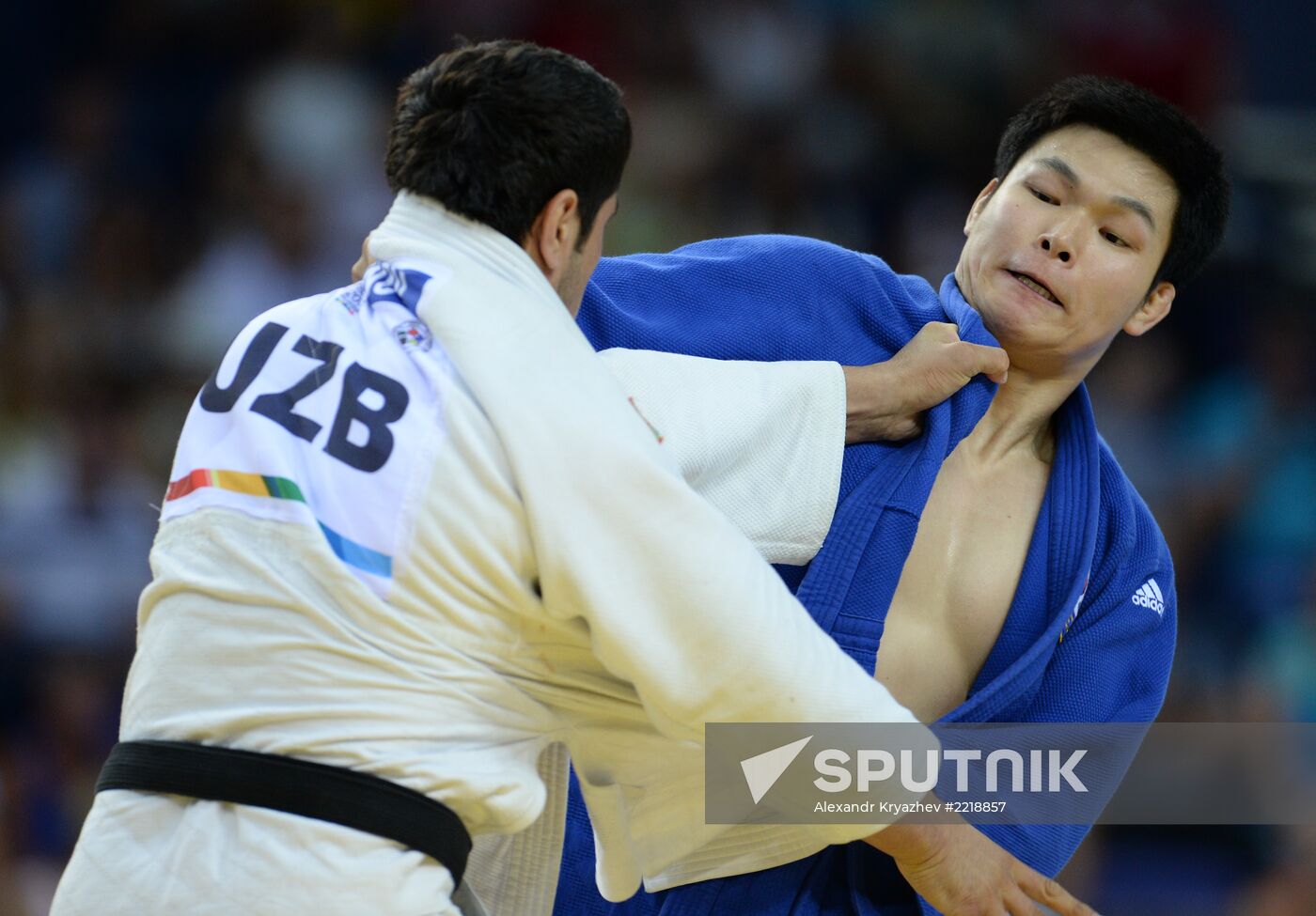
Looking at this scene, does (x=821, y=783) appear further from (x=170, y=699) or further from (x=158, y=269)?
(x=158, y=269)

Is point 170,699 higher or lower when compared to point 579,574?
lower

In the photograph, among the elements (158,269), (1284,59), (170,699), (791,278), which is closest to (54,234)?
(158,269)

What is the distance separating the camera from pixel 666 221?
4961 millimetres

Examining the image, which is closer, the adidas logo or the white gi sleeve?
the white gi sleeve

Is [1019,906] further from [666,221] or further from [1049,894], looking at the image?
[666,221]

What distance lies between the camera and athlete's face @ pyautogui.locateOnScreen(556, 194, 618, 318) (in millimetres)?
1803

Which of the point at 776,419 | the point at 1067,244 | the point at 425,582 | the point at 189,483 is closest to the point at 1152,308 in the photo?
the point at 1067,244

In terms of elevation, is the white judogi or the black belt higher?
the white judogi

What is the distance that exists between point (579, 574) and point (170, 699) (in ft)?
1.55

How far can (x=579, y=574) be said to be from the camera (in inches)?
61.7

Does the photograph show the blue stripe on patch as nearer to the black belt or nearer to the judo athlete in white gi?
the judo athlete in white gi

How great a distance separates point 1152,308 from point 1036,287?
1.03ft

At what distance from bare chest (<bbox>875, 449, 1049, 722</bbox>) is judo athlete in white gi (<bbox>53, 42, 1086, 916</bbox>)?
0.63 m

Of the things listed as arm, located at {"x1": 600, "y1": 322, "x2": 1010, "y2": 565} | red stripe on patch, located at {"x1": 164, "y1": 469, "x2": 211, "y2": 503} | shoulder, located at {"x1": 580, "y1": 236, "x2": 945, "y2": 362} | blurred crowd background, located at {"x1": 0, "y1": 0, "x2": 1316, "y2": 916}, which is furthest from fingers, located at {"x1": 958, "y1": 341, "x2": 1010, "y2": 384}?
blurred crowd background, located at {"x1": 0, "y1": 0, "x2": 1316, "y2": 916}
